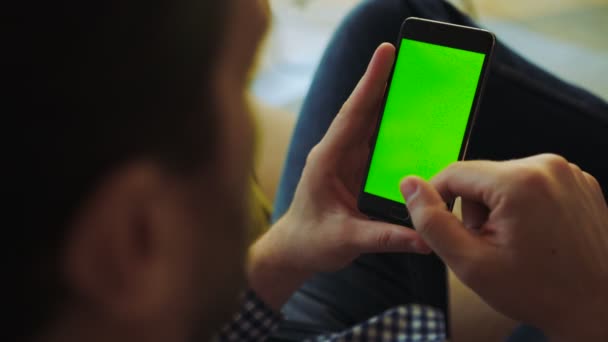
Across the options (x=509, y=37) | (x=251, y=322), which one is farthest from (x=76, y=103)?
(x=509, y=37)

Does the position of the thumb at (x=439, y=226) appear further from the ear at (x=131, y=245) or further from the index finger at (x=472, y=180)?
the ear at (x=131, y=245)

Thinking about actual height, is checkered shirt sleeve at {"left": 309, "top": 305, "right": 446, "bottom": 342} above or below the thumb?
below

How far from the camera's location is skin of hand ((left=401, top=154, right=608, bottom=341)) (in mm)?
461

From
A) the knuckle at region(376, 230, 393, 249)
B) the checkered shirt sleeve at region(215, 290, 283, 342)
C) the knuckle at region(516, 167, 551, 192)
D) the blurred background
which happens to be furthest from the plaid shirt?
the blurred background

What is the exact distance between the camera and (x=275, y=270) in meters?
0.67

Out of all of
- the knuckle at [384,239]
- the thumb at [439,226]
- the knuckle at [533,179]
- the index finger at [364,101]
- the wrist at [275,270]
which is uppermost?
the index finger at [364,101]

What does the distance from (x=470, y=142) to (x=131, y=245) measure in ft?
1.50

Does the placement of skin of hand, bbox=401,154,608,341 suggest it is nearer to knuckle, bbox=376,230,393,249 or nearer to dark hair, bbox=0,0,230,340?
knuckle, bbox=376,230,393,249

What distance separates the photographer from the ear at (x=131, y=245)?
313mm

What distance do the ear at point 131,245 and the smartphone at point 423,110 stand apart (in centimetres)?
30

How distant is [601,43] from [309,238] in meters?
1.40

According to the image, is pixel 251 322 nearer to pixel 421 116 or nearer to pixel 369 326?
pixel 369 326

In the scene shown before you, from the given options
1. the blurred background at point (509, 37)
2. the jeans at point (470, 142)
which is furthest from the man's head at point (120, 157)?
the blurred background at point (509, 37)

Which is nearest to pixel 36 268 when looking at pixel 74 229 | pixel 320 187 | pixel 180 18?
pixel 74 229
